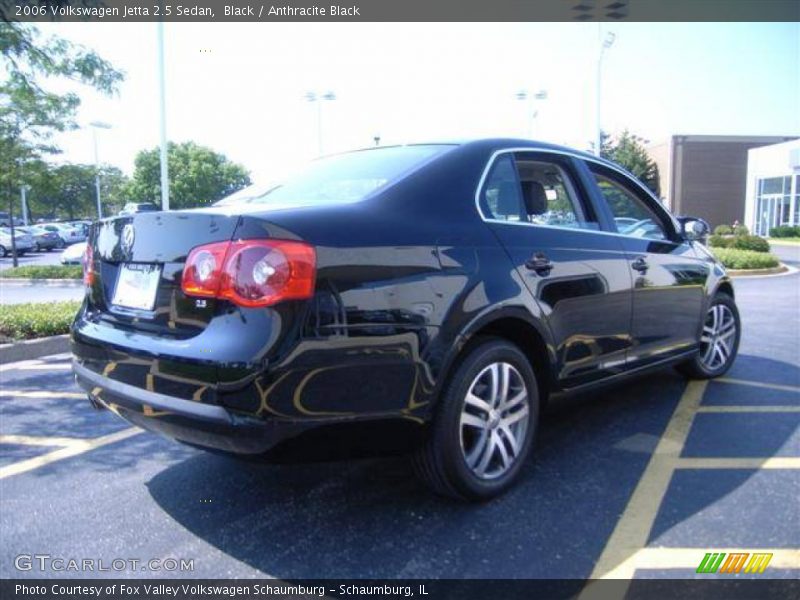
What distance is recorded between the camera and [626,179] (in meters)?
4.25

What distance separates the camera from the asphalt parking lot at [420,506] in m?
2.54

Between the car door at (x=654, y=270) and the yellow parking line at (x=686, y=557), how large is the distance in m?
1.48

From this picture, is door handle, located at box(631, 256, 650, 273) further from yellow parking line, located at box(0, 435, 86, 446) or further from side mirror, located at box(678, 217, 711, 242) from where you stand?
yellow parking line, located at box(0, 435, 86, 446)

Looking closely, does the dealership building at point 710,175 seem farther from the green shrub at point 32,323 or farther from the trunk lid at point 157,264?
the trunk lid at point 157,264

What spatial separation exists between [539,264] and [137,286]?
6.07ft

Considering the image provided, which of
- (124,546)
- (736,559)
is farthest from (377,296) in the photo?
(736,559)

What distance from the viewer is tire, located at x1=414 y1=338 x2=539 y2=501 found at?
8.97 feet

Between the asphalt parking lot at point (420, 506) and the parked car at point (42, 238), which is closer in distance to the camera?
the asphalt parking lot at point (420, 506)

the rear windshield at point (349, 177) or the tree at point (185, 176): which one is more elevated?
the tree at point (185, 176)

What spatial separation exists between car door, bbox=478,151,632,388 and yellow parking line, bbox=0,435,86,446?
9.48 feet

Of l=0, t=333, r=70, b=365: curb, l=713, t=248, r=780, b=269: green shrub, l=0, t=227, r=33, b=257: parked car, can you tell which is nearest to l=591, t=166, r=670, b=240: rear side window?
l=0, t=333, r=70, b=365: curb

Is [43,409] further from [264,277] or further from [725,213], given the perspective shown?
[725,213]

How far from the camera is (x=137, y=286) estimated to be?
2.76 meters

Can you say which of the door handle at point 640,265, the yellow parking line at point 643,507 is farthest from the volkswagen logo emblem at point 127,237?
the door handle at point 640,265
